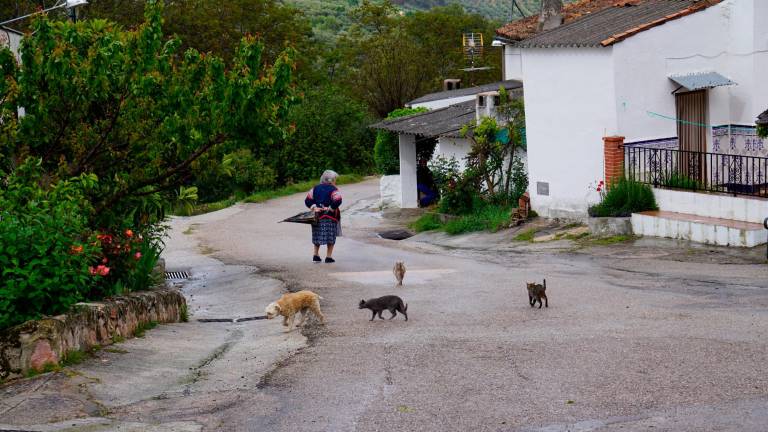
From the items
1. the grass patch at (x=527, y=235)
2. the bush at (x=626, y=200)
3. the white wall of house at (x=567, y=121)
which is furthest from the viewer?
the grass patch at (x=527, y=235)

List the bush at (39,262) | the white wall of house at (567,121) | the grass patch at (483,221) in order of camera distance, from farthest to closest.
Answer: the grass patch at (483,221) → the white wall of house at (567,121) → the bush at (39,262)

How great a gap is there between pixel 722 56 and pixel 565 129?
358 centimetres

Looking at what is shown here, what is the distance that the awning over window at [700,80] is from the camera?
850 inches

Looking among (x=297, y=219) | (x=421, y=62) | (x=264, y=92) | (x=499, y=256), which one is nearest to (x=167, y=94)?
(x=264, y=92)

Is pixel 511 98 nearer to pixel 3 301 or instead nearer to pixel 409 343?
pixel 409 343

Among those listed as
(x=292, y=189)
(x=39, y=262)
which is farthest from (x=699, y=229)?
(x=292, y=189)

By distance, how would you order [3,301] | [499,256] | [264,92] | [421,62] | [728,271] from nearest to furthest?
[3,301] < [264,92] < [728,271] < [499,256] < [421,62]

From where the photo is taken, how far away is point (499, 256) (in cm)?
2019

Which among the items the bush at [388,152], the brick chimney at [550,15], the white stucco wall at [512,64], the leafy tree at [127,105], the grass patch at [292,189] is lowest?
the grass patch at [292,189]

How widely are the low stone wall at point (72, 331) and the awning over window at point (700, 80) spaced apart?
13.0 meters

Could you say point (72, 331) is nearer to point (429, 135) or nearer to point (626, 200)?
point (626, 200)

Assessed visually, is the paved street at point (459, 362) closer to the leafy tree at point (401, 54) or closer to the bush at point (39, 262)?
the bush at point (39, 262)

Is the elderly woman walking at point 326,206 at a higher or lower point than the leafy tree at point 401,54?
lower

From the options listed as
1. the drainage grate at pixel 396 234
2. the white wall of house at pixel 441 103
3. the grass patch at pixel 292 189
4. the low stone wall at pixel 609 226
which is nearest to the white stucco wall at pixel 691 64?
the low stone wall at pixel 609 226
